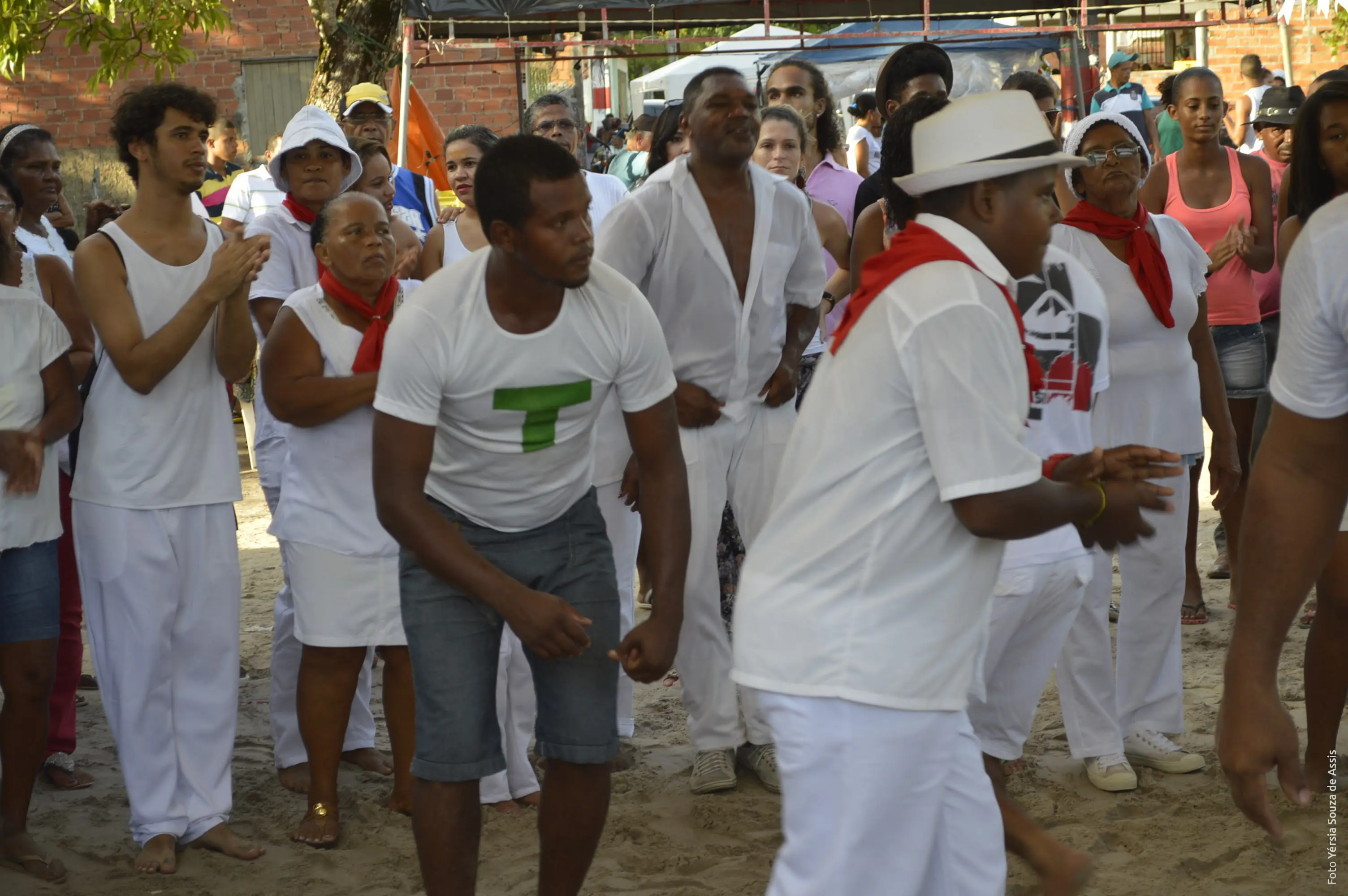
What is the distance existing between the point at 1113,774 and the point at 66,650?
149 inches

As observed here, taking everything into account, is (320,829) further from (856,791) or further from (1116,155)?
(1116,155)

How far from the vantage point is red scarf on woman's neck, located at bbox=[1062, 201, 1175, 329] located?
190 inches

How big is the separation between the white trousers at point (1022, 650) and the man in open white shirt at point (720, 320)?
4.35 feet

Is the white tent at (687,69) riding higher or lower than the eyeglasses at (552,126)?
higher

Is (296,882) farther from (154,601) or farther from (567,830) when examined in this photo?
(567,830)

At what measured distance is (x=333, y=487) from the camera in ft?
15.5

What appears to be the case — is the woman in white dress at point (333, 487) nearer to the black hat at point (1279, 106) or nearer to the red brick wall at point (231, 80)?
the black hat at point (1279, 106)

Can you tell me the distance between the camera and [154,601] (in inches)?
181

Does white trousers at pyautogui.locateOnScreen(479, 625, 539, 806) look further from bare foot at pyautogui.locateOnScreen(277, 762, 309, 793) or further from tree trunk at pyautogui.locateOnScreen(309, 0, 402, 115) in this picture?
tree trunk at pyautogui.locateOnScreen(309, 0, 402, 115)

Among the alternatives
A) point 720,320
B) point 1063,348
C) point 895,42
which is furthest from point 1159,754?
point 895,42

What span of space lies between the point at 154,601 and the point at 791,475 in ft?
8.66

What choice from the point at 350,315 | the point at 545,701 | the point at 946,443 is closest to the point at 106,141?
the point at 350,315

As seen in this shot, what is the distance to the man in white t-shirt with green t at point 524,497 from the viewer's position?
134 inches

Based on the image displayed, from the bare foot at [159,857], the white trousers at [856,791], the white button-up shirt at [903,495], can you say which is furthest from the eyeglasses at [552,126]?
the white trousers at [856,791]
